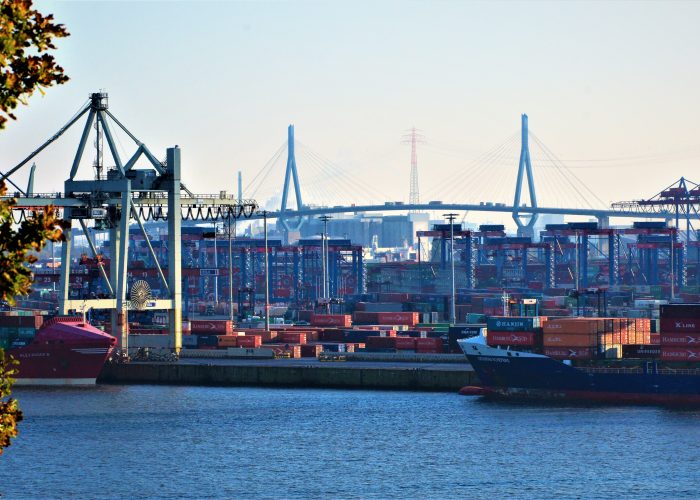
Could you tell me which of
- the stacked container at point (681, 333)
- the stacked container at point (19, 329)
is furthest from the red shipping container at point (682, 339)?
the stacked container at point (19, 329)

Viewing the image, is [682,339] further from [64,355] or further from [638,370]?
[64,355]

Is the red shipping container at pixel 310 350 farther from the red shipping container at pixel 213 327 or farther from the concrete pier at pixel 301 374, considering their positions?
the red shipping container at pixel 213 327

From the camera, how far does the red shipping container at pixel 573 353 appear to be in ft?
202

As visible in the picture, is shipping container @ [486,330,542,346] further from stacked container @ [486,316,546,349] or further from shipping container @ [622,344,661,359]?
shipping container @ [622,344,661,359]

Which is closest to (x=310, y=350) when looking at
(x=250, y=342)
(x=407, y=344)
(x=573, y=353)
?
(x=250, y=342)

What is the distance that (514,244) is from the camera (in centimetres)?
14600

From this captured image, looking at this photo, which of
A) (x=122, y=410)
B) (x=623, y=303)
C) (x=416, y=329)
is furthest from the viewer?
(x=623, y=303)

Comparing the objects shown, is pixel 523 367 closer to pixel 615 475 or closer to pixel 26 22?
pixel 615 475

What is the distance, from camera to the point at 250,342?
78.2 meters

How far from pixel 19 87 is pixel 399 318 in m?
77.7

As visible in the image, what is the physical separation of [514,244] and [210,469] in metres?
105

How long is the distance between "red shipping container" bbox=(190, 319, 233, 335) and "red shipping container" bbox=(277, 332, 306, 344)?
3442mm

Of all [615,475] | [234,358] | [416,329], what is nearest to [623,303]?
[416,329]

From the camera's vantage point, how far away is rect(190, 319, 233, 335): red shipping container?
270 feet
